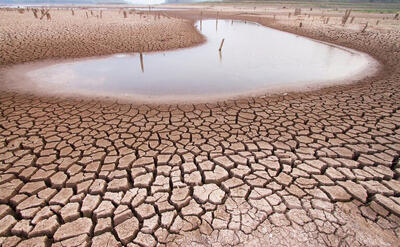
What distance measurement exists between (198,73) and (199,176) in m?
5.48

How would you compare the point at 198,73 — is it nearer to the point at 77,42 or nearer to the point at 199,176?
the point at 199,176

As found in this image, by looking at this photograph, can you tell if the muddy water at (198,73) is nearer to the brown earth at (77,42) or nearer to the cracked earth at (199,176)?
the brown earth at (77,42)

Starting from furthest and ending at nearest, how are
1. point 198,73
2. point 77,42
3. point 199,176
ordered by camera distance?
1. point 77,42
2. point 198,73
3. point 199,176

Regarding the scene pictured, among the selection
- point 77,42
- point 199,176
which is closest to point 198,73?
point 199,176

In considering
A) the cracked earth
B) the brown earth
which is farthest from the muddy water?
the cracked earth

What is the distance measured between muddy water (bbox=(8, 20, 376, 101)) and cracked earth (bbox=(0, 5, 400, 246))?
4.93 feet

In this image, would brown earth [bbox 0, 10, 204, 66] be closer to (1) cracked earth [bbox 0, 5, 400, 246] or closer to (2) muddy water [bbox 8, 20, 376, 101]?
(2) muddy water [bbox 8, 20, 376, 101]

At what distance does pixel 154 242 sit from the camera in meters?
1.96

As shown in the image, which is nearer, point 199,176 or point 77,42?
point 199,176

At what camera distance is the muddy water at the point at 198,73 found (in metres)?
6.02

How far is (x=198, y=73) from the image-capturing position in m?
7.59

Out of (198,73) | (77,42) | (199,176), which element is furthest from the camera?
(77,42)

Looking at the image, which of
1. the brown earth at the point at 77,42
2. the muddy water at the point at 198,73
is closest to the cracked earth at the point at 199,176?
the muddy water at the point at 198,73

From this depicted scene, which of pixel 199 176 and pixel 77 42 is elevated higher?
pixel 77 42
